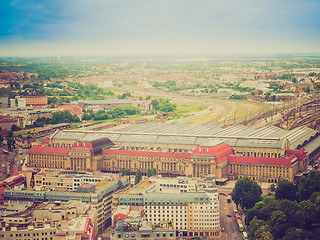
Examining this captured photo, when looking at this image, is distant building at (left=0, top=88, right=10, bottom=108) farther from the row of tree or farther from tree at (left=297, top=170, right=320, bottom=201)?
tree at (left=297, top=170, right=320, bottom=201)

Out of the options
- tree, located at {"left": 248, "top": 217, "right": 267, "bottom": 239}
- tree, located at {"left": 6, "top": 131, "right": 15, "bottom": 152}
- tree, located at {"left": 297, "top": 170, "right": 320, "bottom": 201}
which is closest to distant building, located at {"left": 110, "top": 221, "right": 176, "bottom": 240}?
tree, located at {"left": 248, "top": 217, "right": 267, "bottom": 239}

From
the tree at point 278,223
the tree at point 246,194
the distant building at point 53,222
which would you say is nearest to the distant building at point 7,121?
the distant building at point 53,222

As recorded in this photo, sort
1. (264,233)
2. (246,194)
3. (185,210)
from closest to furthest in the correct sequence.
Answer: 1. (264,233)
2. (185,210)
3. (246,194)

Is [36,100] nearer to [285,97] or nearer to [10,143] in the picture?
[10,143]

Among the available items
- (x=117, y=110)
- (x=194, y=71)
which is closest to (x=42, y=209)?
(x=117, y=110)

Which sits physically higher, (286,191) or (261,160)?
(261,160)

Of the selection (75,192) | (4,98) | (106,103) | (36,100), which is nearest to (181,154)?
(75,192)

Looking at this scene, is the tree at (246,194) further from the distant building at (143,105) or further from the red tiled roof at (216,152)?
the distant building at (143,105)
